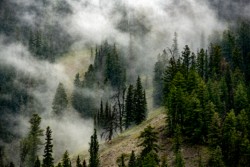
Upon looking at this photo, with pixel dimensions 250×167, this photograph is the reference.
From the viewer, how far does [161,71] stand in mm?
191375

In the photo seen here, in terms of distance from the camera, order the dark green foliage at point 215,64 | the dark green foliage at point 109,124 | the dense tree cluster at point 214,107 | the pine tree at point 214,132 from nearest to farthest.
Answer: the dense tree cluster at point 214,107 → the pine tree at point 214,132 → the dark green foliage at point 109,124 → the dark green foliage at point 215,64

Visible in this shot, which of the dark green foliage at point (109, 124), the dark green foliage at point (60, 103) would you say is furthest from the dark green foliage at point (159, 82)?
the dark green foliage at point (60, 103)

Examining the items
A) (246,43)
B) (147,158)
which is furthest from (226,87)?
(246,43)

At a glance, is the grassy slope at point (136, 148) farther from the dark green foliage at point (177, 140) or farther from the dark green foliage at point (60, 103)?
the dark green foliage at point (60, 103)

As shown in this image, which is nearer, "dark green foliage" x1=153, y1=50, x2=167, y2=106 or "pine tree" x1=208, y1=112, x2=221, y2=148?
"pine tree" x1=208, y1=112, x2=221, y2=148

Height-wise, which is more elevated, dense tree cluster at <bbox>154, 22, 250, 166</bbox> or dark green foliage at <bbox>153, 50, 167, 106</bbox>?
dark green foliage at <bbox>153, 50, 167, 106</bbox>

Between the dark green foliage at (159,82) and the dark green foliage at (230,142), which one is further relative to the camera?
the dark green foliage at (159,82)

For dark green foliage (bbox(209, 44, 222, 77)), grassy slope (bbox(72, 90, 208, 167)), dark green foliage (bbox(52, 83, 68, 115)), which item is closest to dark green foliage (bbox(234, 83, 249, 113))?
grassy slope (bbox(72, 90, 208, 167))

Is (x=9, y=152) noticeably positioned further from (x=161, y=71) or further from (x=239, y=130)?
(x=239, y=130)

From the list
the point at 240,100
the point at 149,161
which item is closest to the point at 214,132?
the point at 149,161

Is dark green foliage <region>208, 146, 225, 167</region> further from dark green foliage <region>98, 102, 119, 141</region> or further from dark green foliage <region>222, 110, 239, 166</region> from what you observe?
dark green foliage <region>98, 102, 119, 141</region>

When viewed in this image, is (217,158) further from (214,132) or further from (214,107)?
(214,107)

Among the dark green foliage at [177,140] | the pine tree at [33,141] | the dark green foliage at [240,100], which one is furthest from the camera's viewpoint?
the pine tree at [33,141]

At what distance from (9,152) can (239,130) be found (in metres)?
115
